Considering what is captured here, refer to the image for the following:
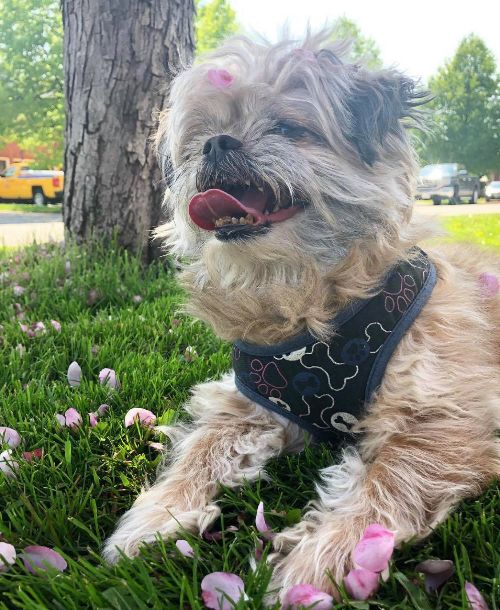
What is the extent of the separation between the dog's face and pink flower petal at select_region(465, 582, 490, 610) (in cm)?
111

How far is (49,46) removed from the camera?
22.5 metres

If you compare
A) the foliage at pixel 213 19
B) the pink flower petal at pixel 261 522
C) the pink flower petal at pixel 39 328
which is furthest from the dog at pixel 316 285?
the foliage at pixel 213 19

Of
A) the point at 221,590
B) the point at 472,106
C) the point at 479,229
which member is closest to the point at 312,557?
the point at 221,590

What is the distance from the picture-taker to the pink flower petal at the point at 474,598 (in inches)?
50.7

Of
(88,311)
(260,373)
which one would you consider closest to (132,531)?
(260,373)

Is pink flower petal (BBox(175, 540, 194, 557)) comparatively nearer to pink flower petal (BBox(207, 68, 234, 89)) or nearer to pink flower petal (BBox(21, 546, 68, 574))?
pink flower petal (BBox(21, 546, 68, 574))

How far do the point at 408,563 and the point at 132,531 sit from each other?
805mm

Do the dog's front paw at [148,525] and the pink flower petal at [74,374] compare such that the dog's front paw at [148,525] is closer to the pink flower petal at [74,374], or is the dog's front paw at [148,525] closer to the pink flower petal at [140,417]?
the pink flower petal at [140,417]

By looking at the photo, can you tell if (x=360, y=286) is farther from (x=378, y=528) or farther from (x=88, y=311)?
(x=88, y=311)

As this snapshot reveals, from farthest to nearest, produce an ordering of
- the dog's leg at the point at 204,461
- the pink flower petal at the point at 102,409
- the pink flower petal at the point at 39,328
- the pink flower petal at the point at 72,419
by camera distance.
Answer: the pink flower petal at the point at 39,328
the pink flower petal at the point at 102,409
the pink flower petal at the point at 72,419
the dog's leg at the point at 204,461

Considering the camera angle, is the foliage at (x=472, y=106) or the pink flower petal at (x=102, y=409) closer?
the pink flower petal at (x=102, y=409)

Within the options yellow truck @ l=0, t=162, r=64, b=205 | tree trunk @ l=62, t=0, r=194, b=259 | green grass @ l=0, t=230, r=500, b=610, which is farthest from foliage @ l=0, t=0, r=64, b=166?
green grass @ l=0, t=230, r=500, b=610

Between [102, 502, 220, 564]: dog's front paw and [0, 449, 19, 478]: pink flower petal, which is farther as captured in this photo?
[0, 449, 19, 478]: pink flower petal

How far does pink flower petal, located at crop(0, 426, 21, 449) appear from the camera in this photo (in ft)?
6.95
